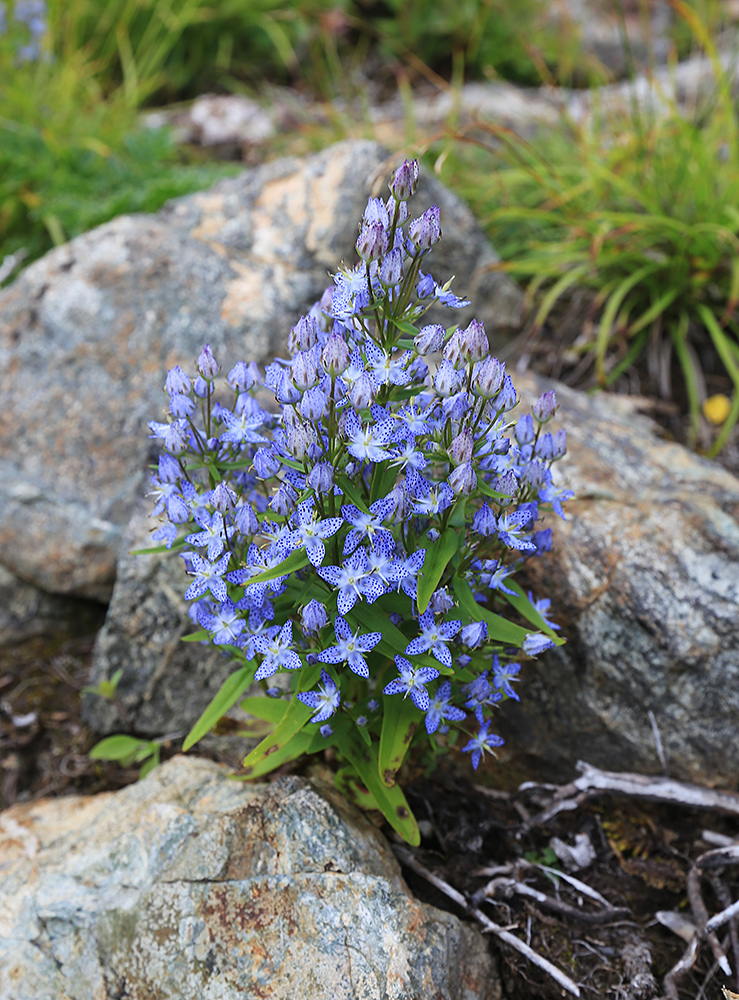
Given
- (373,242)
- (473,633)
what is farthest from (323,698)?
(373,242)

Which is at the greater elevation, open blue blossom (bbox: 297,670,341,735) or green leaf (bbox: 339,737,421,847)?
open blue blossom (bbox: 297,670,341,735)

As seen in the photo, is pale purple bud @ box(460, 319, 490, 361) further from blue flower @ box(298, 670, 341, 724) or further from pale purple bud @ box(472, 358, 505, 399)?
blue flower @ box(298, 670, 341, 724)

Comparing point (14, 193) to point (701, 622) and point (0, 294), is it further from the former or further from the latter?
point (701, 622)

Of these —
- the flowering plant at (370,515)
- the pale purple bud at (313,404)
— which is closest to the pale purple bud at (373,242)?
the flowering plant at (370,515)

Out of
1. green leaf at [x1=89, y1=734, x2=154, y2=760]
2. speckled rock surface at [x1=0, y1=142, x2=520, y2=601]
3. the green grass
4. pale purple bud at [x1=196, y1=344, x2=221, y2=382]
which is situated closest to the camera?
pale purple bud at [x1=196, y1=344, x2=221, y2=382]

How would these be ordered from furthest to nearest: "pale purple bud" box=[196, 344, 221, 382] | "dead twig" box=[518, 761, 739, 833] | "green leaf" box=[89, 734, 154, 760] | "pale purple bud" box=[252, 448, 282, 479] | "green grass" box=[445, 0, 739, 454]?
"green grass" box=[445, 0, 739, 454], "green leaf" box=[89, 734, 154, 760], "dead twig" box=[518, 761, 739, 833], "pale purple bud" box=[196, 344, 221, 382], "pale purple bud" box=[252, 448, 282, 479]

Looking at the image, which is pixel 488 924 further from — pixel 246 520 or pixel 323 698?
pixel 246 520

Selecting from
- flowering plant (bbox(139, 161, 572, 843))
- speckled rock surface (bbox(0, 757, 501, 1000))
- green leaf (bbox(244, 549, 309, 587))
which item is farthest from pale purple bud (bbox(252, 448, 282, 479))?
speckled rock surface (bbox(0, 757, 501, 1000))
